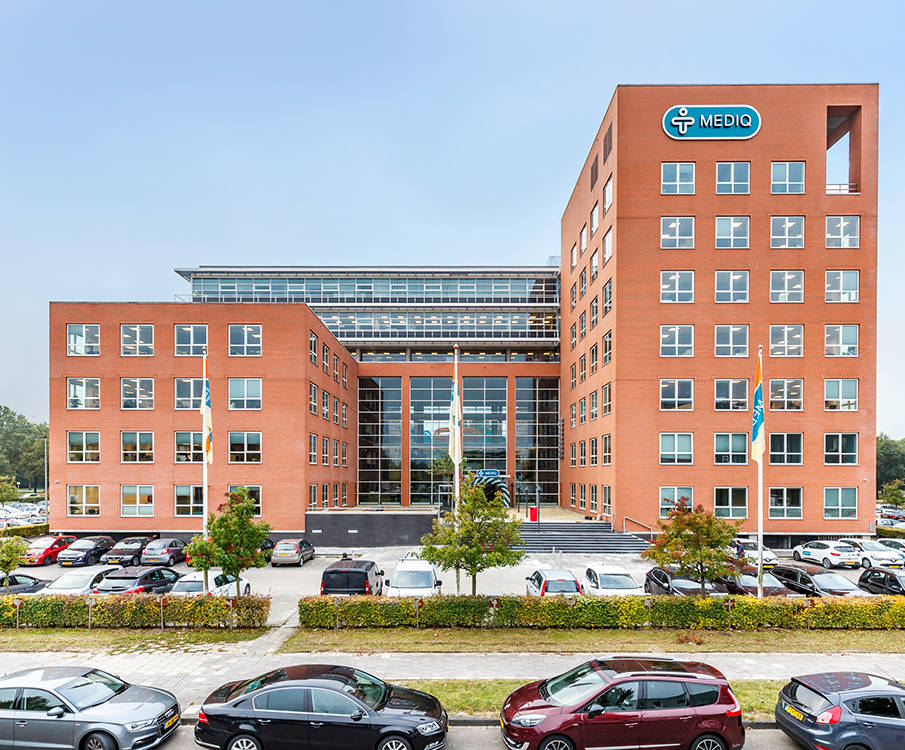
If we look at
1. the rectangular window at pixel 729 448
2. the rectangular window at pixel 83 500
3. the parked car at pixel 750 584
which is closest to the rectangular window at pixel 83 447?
the rectangular window at pixel 83 500

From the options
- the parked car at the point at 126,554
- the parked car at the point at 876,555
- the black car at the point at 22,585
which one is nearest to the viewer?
the black car at the point at 22,585

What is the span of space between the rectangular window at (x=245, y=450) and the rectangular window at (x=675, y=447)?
24.7 metres

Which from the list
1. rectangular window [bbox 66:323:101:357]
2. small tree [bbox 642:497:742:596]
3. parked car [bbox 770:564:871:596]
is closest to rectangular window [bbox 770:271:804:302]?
parked car [bbox 770:564:871:596]

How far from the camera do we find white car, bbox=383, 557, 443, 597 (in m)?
19.5

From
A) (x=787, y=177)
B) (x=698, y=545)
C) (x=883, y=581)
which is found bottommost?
(x=883, y=581)

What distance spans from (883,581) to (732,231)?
2297 centimetres

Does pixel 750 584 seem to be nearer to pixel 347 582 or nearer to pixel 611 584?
pixel 611 584

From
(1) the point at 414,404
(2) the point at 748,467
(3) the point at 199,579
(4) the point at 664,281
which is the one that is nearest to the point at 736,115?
(4) the point at 664,281

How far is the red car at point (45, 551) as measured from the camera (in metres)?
28.8

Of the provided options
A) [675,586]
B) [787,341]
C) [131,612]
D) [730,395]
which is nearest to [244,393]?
[131,612]

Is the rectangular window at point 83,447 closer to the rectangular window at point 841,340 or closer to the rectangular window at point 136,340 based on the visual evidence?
the rectangular window at point 136,340

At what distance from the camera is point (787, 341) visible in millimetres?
36719

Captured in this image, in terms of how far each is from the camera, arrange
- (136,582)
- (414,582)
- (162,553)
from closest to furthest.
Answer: (414,582) < (136,582) < (162,553)

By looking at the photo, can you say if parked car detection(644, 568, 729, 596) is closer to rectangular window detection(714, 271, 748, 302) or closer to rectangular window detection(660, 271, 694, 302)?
rectangular window detection(660, 271, 694, 302)
